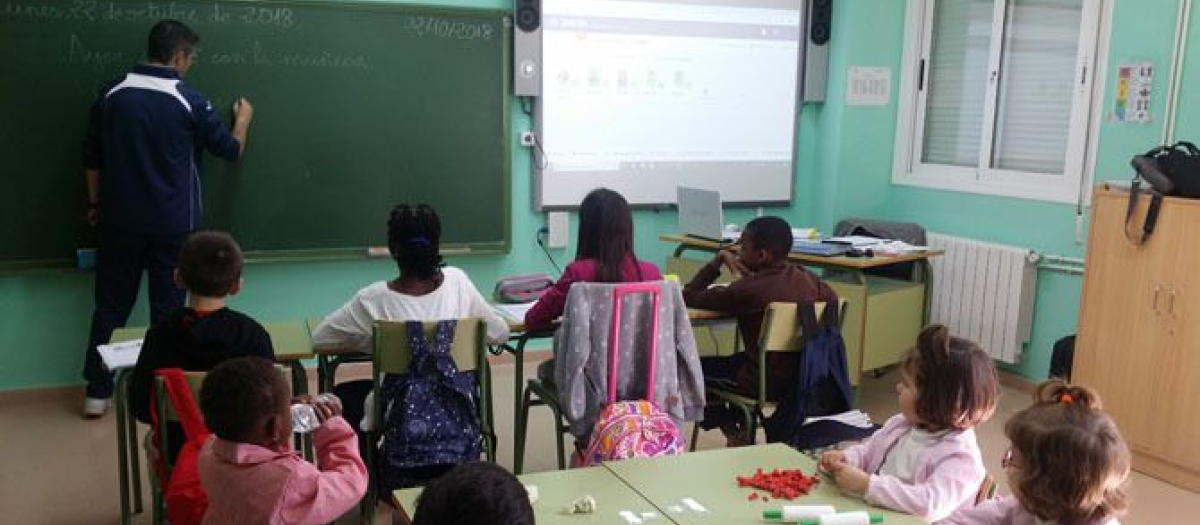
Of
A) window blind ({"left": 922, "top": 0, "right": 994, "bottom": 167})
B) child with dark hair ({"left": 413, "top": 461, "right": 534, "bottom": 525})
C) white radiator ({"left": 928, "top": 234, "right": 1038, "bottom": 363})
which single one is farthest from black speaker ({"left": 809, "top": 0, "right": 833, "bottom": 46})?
child with dark hair ({"left": 413, "top": 461, "right": 534, "bottom": 525})

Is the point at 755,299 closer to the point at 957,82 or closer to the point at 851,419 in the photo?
the point at 851,419

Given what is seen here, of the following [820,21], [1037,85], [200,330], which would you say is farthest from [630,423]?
[820,21]

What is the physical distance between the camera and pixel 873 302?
453cm

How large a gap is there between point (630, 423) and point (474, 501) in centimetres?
159

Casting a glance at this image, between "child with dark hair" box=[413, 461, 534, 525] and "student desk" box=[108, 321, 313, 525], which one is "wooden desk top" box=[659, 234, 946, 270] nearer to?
"student desk" box=[108, 321, 313, 525]

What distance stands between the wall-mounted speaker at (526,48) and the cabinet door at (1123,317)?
101 inches

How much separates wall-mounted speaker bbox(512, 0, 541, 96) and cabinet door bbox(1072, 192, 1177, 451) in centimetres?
258

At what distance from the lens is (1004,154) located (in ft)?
17.0

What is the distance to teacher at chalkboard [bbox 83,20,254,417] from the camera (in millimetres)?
3906

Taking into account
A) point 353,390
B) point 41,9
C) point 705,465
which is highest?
point 41,9

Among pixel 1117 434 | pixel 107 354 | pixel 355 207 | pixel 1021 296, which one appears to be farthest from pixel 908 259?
pixel 107 354

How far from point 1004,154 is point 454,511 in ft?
15.6

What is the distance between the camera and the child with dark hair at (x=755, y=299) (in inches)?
126

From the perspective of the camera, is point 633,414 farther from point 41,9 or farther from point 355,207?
point 41,9
